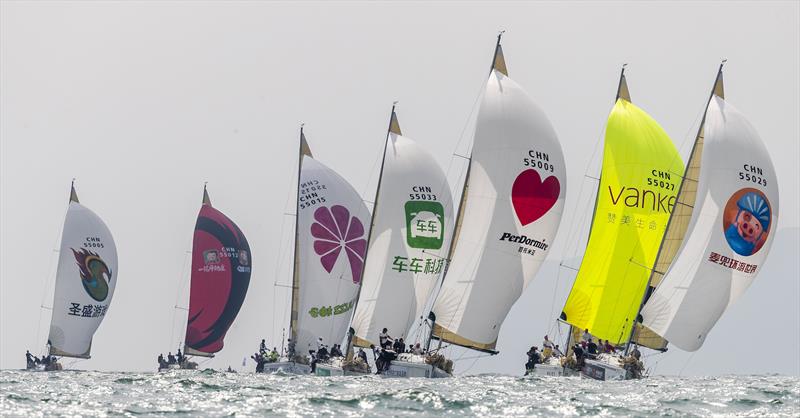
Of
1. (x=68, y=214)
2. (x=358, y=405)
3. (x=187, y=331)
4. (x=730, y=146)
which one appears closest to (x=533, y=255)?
(x=730, y=146)

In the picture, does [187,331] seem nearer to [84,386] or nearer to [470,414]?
[84,386]

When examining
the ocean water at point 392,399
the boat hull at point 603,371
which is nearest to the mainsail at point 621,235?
the boat hull at point 603,371

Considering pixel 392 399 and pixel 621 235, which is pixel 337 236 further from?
pixel 392 399

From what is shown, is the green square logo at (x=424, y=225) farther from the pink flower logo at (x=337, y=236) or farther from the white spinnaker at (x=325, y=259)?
the white spinnaker at (x=325, y=259)

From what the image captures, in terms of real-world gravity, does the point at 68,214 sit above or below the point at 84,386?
above

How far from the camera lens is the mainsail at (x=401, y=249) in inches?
2005

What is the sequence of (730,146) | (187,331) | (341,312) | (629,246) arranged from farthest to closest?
1. (187,331)
2. (341,312)
3. (629,246)
4. (730,146)

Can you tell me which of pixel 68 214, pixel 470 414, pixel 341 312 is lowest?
pixel 470 414

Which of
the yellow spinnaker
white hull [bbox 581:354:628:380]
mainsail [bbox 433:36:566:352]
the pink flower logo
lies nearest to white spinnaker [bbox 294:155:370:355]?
the pink flower logo

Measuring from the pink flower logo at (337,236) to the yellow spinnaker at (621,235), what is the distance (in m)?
11.9

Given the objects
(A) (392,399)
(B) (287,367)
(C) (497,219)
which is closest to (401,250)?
(C) (497,219)

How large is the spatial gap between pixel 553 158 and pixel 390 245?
21.8 feet

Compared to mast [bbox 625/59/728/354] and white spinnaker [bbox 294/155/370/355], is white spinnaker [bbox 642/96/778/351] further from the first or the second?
white spinnaker [bbox 294/155/370/355]

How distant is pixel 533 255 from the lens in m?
48.3
